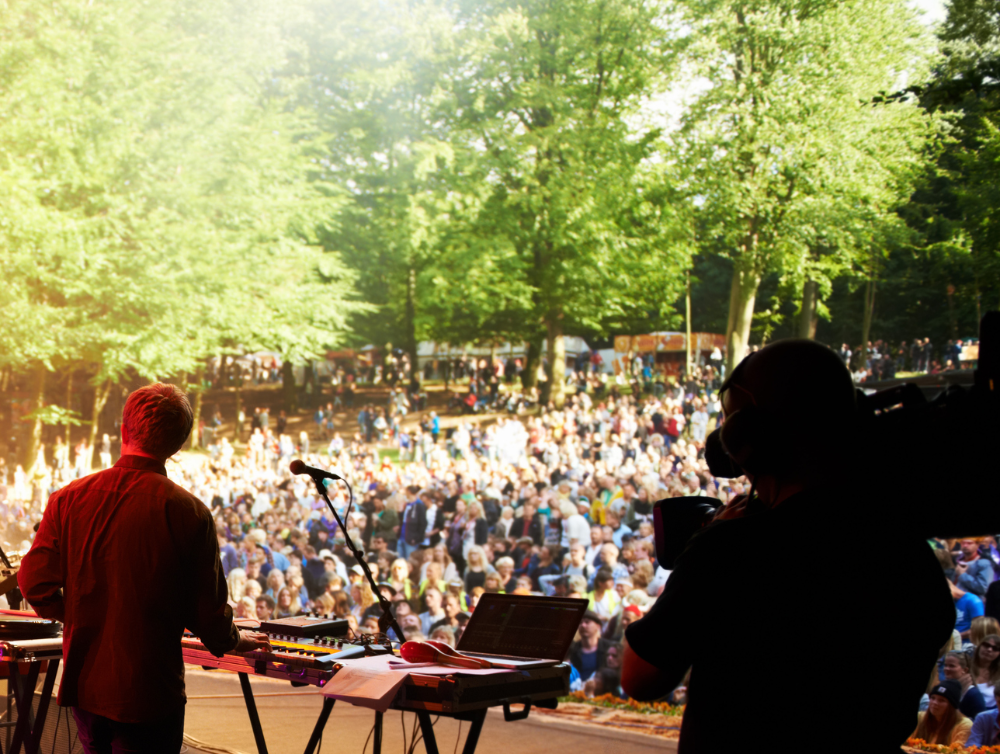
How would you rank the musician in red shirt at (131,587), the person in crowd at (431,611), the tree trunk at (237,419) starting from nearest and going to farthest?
the musician in red shirt at (131,587) → the person in crowd at (431,611) → the tree trunk at (237,419)

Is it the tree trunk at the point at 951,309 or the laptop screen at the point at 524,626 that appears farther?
the tree trunk at the point at 951,309

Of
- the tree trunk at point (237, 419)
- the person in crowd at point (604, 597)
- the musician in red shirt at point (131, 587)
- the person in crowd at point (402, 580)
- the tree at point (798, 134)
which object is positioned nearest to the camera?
the musician in red shirt at point (131, 587)

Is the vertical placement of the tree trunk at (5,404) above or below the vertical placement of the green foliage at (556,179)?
below

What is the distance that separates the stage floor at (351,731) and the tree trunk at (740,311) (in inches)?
104

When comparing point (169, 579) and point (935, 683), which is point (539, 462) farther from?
point (169, 579)

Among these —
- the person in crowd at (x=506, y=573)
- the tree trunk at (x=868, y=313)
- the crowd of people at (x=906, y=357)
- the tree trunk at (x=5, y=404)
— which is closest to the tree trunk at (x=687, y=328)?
the crowd of people at (x=906, y=357)

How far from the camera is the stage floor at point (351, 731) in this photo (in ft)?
16.3

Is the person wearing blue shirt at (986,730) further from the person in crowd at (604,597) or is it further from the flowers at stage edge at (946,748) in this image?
the person in crowd at (604,597)

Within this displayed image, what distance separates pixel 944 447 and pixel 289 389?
9455 mm

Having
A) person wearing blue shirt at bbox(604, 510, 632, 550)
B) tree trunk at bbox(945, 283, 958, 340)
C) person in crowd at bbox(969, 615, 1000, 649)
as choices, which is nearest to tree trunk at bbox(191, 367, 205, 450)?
person wearing blue shirt at bbox(604, 510, 632, 550)

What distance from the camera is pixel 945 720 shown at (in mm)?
4875

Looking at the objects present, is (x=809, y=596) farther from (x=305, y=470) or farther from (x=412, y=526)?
(x=412, y=526)

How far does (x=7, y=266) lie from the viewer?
32.8 ft

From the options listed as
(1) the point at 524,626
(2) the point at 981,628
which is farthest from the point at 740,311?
(1) the point at 524,626
